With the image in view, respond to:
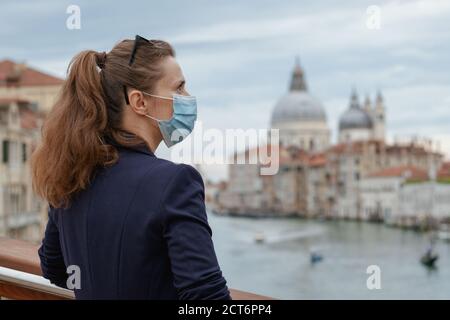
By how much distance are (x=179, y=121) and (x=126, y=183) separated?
3.2 inches

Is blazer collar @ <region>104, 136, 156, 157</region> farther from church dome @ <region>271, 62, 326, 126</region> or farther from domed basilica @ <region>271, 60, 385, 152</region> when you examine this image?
church dome @ <region>271, 62, 326, 126</region>

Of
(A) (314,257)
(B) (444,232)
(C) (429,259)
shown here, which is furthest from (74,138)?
(B) (444,232)

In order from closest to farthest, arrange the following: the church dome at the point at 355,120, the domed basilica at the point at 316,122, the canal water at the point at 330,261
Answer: the canal water at the point at 330,261 < the church dome at the point at 355,120 < the domed basilica at the point at 316,122

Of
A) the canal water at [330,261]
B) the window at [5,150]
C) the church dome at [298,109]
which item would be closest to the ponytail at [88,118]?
the window at [5,150]

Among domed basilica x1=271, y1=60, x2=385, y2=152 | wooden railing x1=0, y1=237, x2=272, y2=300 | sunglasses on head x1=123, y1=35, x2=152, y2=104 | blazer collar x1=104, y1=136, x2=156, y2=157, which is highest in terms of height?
sunglasses on head x1=123, y1=35, x2=152, y2=104

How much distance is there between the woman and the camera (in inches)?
17.8

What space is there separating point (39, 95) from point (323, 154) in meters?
18.4

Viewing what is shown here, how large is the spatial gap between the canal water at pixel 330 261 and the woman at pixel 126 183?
35.3 feet

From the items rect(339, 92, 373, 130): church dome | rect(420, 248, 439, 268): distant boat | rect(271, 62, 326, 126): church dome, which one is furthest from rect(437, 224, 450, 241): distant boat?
rect(271, 62, 326, 126): church dome

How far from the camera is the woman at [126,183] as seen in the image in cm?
45

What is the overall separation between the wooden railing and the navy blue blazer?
0.10 meters

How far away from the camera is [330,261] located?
16828 mm

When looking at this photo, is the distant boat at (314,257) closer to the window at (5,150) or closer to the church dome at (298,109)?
the window at (5,150)
